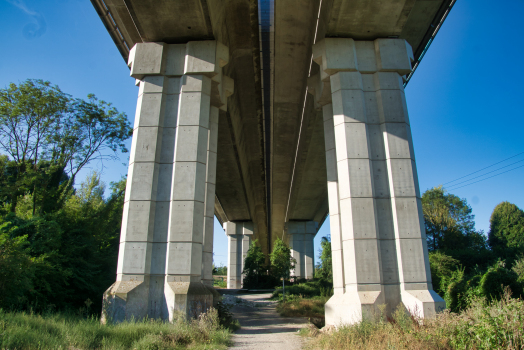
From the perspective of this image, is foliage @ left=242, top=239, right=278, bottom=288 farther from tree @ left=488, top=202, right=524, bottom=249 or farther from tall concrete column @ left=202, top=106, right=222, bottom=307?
tree @ left=488, top=202, right=524, bottom=249

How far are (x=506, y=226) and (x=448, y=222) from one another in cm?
1060

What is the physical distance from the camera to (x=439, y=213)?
133 ft

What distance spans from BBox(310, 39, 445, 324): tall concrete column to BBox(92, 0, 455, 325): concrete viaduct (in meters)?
0.04

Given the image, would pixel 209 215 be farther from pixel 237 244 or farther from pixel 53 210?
pixel 237 244

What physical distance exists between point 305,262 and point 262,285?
961 cm

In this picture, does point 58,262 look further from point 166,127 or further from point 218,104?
point 218,104

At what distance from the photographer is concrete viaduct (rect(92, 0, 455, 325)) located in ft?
34.2

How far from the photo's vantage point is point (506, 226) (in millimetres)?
43594

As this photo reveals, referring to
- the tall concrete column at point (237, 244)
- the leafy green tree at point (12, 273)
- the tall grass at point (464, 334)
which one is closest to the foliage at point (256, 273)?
the tall concrete column at point (237, 244)

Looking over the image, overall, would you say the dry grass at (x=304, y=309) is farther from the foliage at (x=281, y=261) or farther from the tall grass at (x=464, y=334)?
the foliage at (x=281, y=261)

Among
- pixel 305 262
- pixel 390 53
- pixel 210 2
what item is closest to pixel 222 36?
pixel 210 2

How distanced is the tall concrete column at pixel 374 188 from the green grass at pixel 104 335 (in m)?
4.34

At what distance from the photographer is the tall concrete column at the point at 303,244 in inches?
1678

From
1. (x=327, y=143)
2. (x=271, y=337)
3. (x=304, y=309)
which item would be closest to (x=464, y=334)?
(x=271, y=337)
